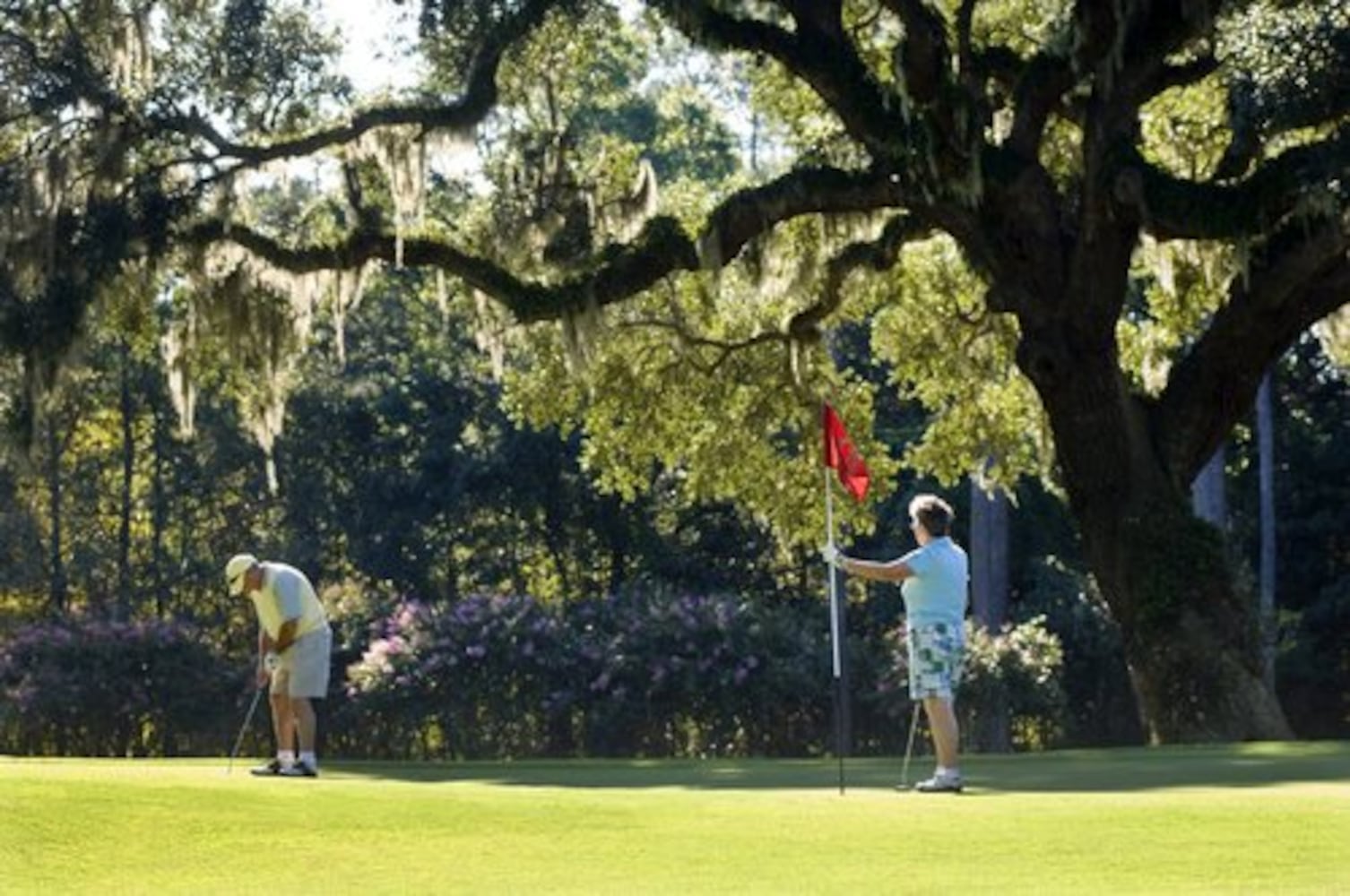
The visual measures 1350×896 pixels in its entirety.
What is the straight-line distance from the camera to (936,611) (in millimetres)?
15633

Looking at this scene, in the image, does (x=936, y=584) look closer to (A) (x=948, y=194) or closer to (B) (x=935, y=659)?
(B) (x=935, y=659)

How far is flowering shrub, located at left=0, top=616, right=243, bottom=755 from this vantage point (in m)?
38.2

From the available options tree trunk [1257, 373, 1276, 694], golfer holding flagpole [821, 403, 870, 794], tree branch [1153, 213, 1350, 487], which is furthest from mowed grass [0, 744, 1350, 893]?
tree trunk [1257, 373, 1276, 694]

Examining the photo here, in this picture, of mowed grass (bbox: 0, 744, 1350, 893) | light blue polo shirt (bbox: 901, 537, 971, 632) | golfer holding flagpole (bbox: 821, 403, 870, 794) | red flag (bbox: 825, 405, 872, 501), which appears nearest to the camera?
mowed grass (bbox: 0, 744, 1350, 893)

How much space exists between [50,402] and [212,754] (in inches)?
506

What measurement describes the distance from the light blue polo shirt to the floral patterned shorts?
0.17 feet

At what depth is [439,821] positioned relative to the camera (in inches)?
539

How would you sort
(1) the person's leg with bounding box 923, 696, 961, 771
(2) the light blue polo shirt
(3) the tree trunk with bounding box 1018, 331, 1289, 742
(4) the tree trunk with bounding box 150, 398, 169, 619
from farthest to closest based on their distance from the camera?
(4) the tree trunk with bounding box 150, 398, 169, 619 → (3) the tree trunk with bounding box 1018, 331, 1289, 742 → (1) the person's leg with bounding box 923, 696, 961, 771 → (2) the light blue polo shirt

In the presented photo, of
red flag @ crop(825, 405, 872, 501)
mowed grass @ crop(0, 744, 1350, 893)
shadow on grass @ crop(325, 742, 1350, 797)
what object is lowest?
mowed grass @ crop(0, 744, 1350, 893)

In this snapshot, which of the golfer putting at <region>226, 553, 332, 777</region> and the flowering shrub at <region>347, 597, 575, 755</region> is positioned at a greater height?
the flowering shrub at <region>347, 597, 575, 755</region>

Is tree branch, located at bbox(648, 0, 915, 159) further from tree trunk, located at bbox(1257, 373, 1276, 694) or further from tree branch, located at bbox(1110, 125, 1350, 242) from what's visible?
tree trunk, located at bbox(1257, 373, 1276, 694)

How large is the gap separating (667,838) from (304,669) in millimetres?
5865

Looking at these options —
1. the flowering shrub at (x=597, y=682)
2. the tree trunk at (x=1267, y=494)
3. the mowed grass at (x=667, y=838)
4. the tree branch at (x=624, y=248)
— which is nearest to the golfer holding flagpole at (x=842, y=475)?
the mowed grass at (x=667, y=838)

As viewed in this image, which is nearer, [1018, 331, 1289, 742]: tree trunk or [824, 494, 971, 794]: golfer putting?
[824, 494, 971, 794]: golfer putting
